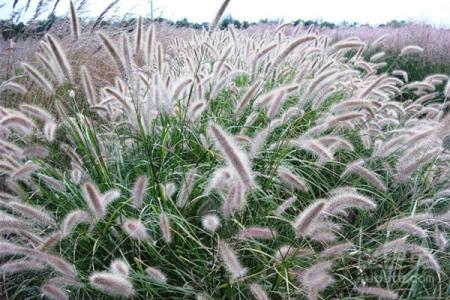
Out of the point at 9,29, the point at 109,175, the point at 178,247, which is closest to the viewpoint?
the point at 178,247

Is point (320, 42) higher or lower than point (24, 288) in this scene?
higher

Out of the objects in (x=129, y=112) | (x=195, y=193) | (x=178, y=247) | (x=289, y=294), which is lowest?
(x=289, y=294)

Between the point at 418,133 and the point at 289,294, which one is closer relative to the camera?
the point at 289,294

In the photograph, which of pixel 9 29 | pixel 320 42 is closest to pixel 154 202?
pixel 9 29

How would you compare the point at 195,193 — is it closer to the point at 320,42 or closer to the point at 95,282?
the point at 95,282

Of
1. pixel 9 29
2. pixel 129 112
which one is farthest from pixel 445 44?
→ pixel 129 112

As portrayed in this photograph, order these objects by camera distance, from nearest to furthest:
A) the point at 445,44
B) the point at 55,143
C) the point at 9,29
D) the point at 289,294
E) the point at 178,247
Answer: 1. the point at 289,294
2. the point at 178,247
3. the point at 55,143
4. the point at 9,29
5. the point at 445,44

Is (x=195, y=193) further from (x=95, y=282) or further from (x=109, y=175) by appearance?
(x=95, y=282)

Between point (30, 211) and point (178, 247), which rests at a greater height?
point (30, 211)

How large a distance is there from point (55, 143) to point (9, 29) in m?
2.16

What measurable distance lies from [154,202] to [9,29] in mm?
3501

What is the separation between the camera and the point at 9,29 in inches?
196

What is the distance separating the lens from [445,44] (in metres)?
8.30

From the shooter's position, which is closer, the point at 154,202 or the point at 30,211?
the point at 30,211
